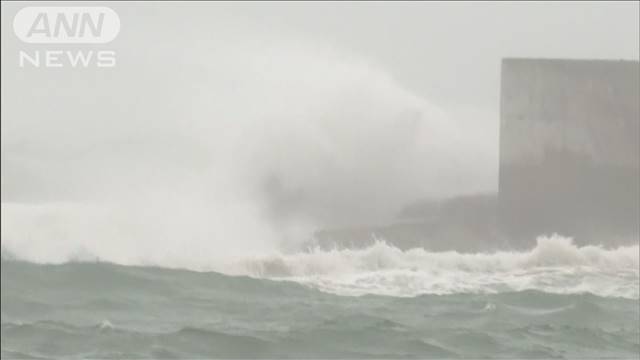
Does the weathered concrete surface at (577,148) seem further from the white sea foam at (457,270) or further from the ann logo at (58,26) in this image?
the ann logo at (58,26)

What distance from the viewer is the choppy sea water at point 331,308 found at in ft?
29.7

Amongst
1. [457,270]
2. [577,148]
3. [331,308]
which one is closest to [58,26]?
[331,308]

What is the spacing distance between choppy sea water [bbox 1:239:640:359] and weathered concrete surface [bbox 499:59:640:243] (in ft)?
6.49

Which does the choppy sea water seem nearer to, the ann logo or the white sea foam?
the white sea foam

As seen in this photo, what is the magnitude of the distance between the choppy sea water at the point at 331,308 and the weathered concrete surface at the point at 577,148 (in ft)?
6.49

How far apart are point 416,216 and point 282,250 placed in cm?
254

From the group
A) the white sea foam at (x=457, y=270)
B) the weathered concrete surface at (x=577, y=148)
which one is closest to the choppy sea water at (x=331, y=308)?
the white sea foam at (x=457, y=270)

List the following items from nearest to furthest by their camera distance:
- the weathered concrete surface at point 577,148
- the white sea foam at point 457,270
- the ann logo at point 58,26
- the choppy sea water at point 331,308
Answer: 1. the choppy sea water at point 331,308
2. the ann logo at point 58,26
3. the white sea foam at point 457,270
4. the weathered concrete surface at point 577,148

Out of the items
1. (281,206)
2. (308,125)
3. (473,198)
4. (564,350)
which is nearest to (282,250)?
(281,206)

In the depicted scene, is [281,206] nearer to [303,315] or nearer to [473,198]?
[473,198]

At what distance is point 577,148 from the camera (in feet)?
55.5

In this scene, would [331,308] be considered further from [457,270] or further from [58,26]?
[457,270]

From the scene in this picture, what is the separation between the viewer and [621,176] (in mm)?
16938

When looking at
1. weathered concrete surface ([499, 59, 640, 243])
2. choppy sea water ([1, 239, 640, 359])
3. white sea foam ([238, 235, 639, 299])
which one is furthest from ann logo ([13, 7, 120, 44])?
weathered concrete surface ([499, 59, 640, 243])
